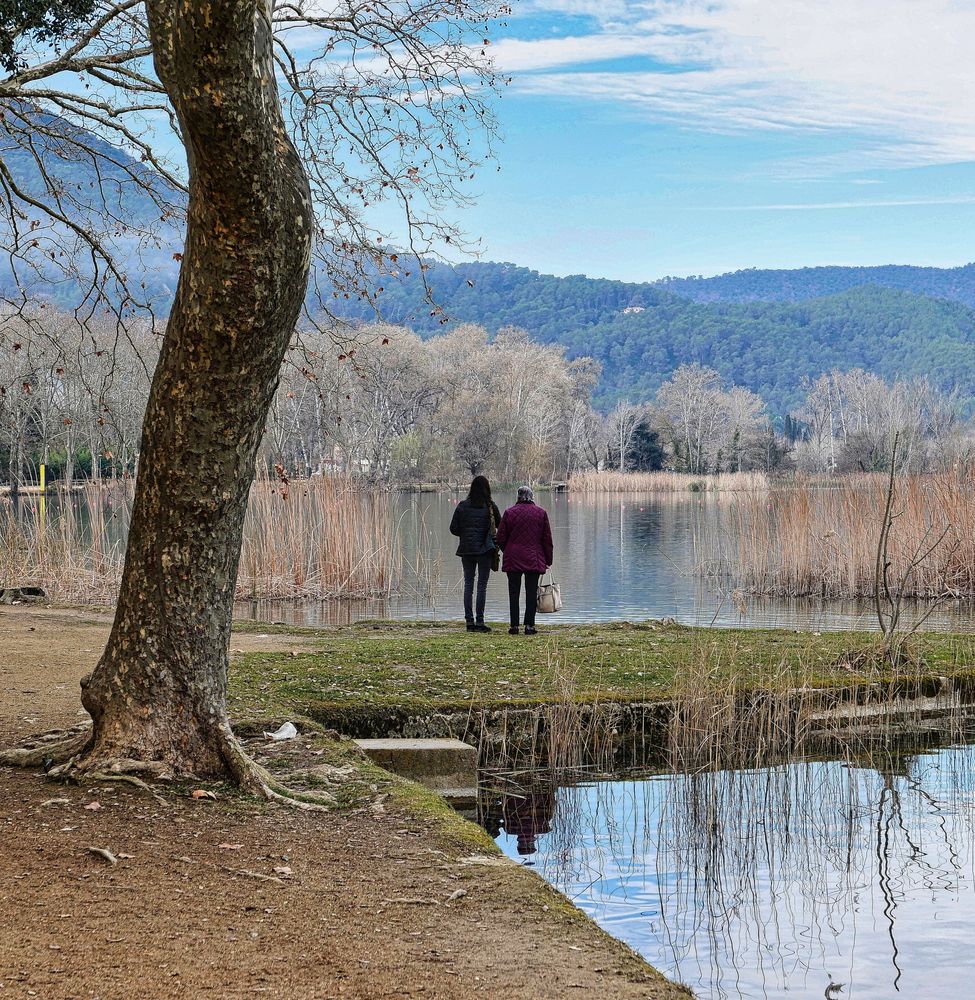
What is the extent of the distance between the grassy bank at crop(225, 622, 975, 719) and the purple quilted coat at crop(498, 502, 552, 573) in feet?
2.35

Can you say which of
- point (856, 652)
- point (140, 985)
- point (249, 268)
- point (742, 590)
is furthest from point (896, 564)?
point (140, 985)

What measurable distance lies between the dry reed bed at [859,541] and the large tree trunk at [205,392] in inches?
509

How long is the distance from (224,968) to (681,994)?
1346 mm

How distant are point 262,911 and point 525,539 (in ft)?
27.4

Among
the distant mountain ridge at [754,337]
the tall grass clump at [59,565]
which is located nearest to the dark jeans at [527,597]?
the tall grass clump at [59,565]

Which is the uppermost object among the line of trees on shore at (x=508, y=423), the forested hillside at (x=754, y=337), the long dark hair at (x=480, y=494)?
the forested hillside at (x=754, y=337)

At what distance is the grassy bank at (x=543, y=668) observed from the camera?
8.00 m

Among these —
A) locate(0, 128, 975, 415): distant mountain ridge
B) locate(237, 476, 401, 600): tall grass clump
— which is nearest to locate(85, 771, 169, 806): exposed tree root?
locate(237, 476, 401, 600): tall grass clump

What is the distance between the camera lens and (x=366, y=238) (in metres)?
→ 9.25

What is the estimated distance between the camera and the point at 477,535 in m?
12.7

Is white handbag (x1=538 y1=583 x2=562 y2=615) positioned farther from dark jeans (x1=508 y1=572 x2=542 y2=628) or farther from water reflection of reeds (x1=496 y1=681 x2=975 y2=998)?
water reflection of reeds (x1=496 y1=681 x2=975 y2=998)

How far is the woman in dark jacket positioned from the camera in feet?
41.1

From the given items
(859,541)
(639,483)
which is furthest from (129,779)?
(639,483)

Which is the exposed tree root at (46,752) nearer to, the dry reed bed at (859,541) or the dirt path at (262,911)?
the dirt path at (262,911)
